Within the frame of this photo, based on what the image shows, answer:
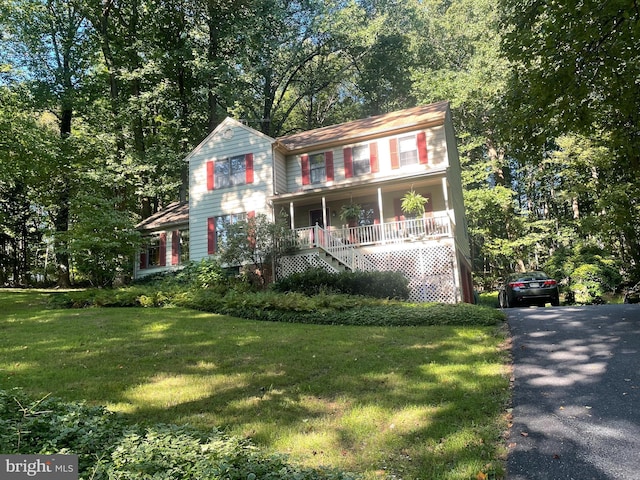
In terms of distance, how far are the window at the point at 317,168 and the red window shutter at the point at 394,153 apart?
2991 millimetres

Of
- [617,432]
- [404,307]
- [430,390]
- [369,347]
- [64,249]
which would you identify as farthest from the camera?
[64,249]

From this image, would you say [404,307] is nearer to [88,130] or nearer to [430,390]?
[430,390]

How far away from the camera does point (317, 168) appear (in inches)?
720

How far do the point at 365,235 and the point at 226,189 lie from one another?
682cm

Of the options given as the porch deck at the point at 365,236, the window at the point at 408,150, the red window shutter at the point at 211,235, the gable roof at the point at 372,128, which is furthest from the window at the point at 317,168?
the red window shutter at the point at 211,235

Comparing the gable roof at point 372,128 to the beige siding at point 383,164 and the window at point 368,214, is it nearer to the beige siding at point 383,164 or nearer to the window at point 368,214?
the beige siding at point 383,164

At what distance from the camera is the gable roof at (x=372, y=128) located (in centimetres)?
A: 1652

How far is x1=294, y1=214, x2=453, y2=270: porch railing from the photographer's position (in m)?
14.6

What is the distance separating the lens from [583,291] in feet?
56.8

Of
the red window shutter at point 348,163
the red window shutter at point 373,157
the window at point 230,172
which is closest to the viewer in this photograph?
the red window shutter at point 373,157

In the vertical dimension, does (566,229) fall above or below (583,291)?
above

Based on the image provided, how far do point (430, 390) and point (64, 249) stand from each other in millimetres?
16773

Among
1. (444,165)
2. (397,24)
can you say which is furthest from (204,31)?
(444,165)

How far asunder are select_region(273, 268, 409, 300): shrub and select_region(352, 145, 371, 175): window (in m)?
5.70
